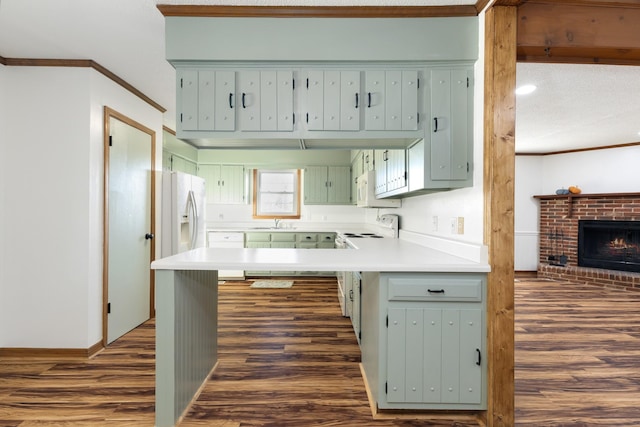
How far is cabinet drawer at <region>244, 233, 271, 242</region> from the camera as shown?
549 cm

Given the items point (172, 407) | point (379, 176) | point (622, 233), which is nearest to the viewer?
point (172, 407)

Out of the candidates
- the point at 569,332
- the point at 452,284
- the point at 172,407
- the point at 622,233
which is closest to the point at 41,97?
the point at 172,407

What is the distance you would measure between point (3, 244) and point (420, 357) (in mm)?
3195

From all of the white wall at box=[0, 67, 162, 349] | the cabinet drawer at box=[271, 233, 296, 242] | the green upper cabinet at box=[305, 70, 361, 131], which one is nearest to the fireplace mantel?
the cabinet drawer at box=[271, 233, 296, 242]

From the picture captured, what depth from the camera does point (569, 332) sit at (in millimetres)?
3193

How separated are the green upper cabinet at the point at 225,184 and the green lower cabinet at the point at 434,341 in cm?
457

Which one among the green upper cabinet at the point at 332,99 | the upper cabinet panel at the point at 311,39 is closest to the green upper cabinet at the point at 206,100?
the upper cabinet panel at the point at 311,39

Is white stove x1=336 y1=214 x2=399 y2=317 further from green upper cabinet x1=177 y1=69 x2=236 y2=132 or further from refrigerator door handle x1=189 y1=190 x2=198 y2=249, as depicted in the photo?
refrigerator door handle x1=189 y1=190 x2=198 y2=249

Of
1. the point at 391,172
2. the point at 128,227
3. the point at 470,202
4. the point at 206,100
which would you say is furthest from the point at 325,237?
the point at 206,100

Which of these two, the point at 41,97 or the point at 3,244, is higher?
the point at 41,97

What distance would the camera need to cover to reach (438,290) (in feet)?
5.89

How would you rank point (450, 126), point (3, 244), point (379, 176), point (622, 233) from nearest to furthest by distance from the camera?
1. point (450, 126)
2. point (3, 244)
3. point (379, 176)
4. point (622, 233)

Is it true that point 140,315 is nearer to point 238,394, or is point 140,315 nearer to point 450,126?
point 238,394

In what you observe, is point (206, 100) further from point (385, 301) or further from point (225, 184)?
point (225, 184)
